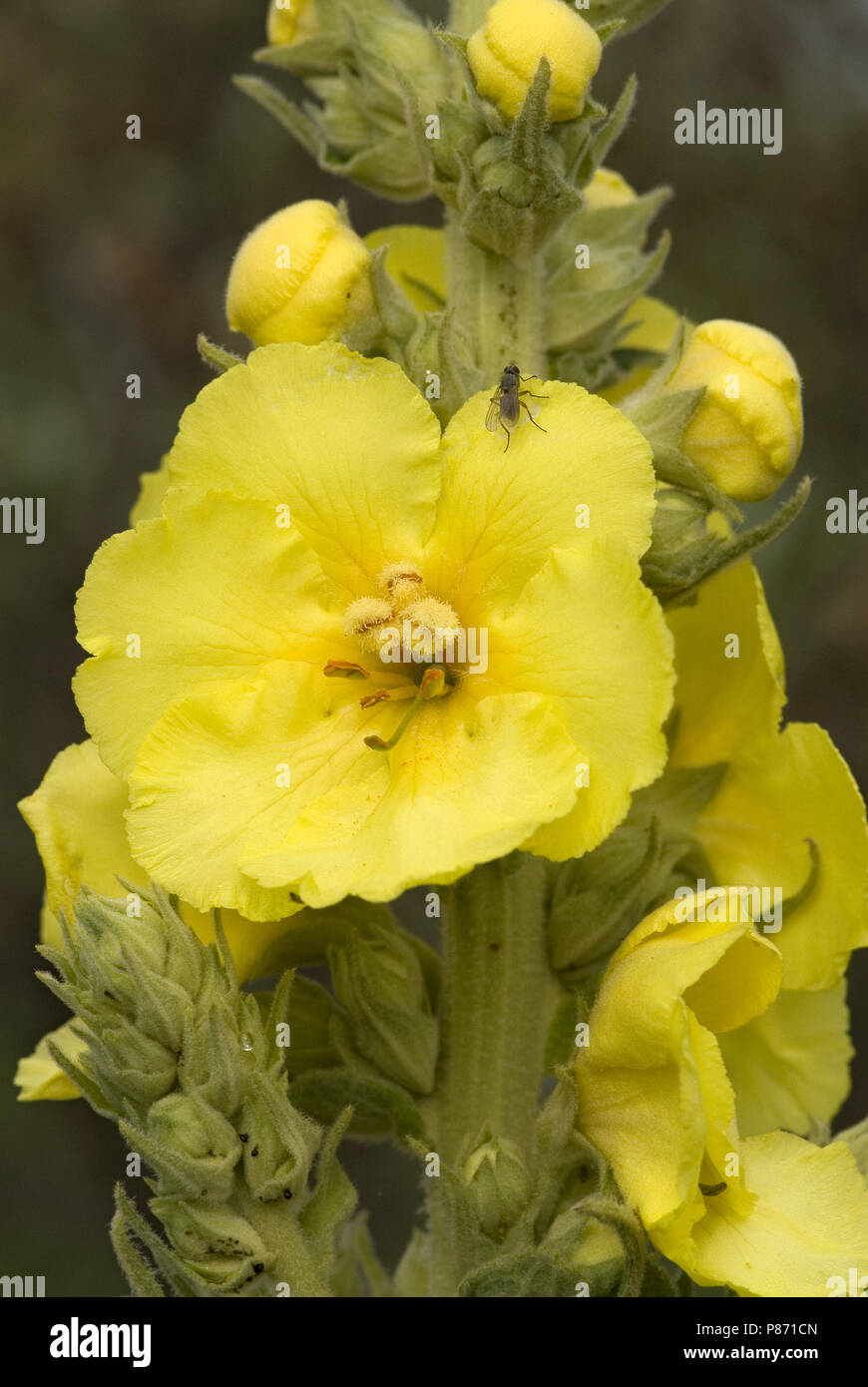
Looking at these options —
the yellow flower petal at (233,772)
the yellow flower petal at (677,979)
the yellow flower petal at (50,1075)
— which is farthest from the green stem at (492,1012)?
the yellow flower petal at (50,1075)

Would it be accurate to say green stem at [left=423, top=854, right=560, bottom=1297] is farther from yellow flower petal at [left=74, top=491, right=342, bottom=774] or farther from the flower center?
yellow flower petal at [left=74, top=491, right=342, bottom=774]

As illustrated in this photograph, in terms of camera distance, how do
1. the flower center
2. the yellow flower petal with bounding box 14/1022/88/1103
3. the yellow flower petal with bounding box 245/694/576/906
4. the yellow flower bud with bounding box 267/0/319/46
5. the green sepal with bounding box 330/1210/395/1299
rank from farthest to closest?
the green sepal with bounding box 330/1210/395/1299 → the yellow flower bud with bounding box 267/0/319/46 → the yellow flower petal with bounding box 14/1022/88/1103 → the flower center → the yellow flower petal with bounding box 245/694/576/906

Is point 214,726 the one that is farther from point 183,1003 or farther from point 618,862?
point 618,862

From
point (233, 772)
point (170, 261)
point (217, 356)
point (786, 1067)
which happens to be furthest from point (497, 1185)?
point (170, 261)

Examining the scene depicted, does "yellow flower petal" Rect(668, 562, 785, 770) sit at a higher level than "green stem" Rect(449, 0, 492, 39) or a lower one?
→ lower

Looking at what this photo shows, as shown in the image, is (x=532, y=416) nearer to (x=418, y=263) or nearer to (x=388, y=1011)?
(x=418, y=263)

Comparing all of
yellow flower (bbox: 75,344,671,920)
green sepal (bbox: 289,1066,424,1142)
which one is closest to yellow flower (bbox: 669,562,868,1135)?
yellow flower (bbox: 75,344,671,920)
